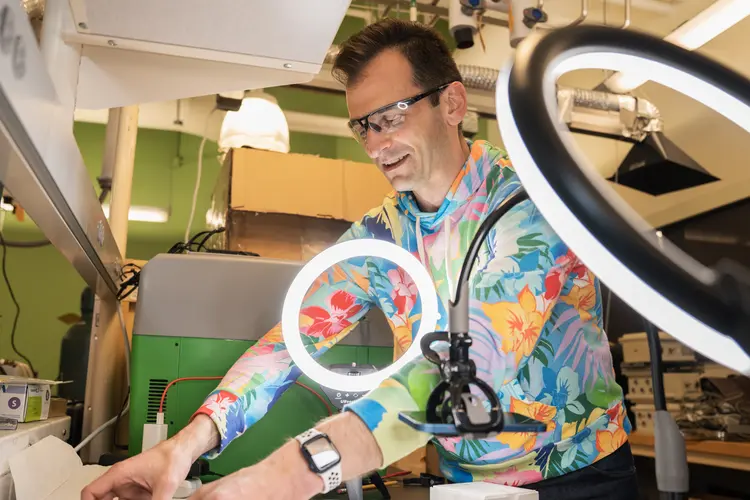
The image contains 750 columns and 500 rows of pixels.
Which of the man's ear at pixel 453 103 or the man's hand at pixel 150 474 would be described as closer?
the man's hand at pixel 150 474

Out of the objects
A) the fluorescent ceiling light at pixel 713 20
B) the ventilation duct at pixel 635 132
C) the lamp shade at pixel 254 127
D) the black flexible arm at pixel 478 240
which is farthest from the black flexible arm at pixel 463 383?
the ventilation duct at pixel 635 132

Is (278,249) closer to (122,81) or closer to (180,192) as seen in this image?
(122,81)

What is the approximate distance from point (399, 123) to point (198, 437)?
0.68m

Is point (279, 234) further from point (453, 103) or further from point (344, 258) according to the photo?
point (344, 258)

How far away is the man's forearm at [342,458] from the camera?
611mm

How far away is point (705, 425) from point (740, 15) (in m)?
1.71

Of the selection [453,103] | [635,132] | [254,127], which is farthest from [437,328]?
[635,132]

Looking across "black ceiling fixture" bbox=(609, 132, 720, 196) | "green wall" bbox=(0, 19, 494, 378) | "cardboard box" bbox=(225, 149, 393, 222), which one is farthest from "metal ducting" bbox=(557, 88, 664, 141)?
"green wall" bbox=(0, 19, 494, 378)

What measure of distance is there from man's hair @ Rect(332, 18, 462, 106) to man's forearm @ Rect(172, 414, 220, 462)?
2.34ft

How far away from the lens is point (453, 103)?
1309 mm

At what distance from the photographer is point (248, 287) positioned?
4.71 feet

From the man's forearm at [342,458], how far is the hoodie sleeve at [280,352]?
0.45 meters

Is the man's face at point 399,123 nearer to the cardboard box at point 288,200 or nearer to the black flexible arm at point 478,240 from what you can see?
the black flexible arm at point 478,240

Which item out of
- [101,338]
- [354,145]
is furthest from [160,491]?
[354,145]
